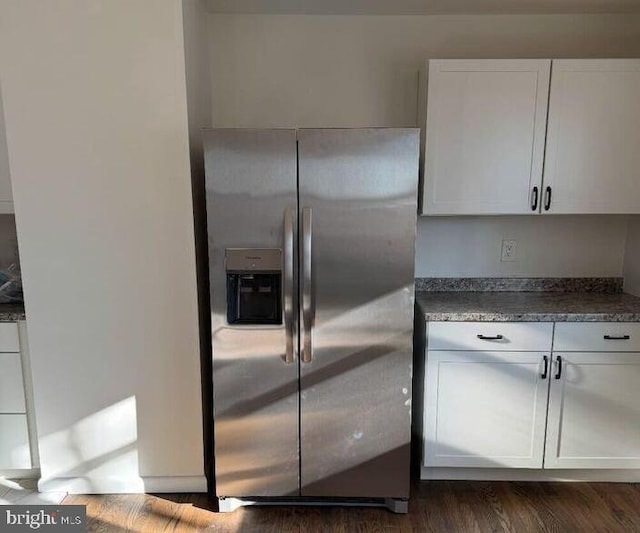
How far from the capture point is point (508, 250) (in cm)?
260

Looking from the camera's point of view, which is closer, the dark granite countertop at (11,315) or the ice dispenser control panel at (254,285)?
the ice dispenser control panel at (254,285)

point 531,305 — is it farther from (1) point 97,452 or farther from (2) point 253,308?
(1) point 97,452

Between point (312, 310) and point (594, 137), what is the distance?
1645 millimetres

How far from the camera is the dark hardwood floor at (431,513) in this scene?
6.61 feet

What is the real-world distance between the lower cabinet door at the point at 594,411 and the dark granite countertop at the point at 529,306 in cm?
19

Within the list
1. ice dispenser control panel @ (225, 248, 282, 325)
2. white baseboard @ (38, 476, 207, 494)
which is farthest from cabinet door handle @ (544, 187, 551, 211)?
white baseboard @ (38, 476, 207, 494)

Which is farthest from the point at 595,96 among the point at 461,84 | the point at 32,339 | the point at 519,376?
the point at 32,339

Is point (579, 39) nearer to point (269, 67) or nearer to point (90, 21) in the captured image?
point (269, 67)

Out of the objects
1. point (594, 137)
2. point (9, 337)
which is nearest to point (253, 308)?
point (9, 337)

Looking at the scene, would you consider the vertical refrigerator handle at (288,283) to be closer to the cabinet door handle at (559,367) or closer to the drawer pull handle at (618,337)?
the cabinet door handle at (559,367)

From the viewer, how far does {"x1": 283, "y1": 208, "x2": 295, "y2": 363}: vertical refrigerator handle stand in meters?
1.86

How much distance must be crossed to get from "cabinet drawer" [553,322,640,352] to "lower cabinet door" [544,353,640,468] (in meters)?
0.03

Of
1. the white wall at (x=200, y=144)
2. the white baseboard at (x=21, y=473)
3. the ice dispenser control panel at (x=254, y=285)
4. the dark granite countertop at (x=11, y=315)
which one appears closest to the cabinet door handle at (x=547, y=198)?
the ice dispenser control panel at (x=254, y=285)

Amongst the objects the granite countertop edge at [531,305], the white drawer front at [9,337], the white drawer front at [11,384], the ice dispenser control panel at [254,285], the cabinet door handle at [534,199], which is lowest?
the white drawer front at [11,384]
